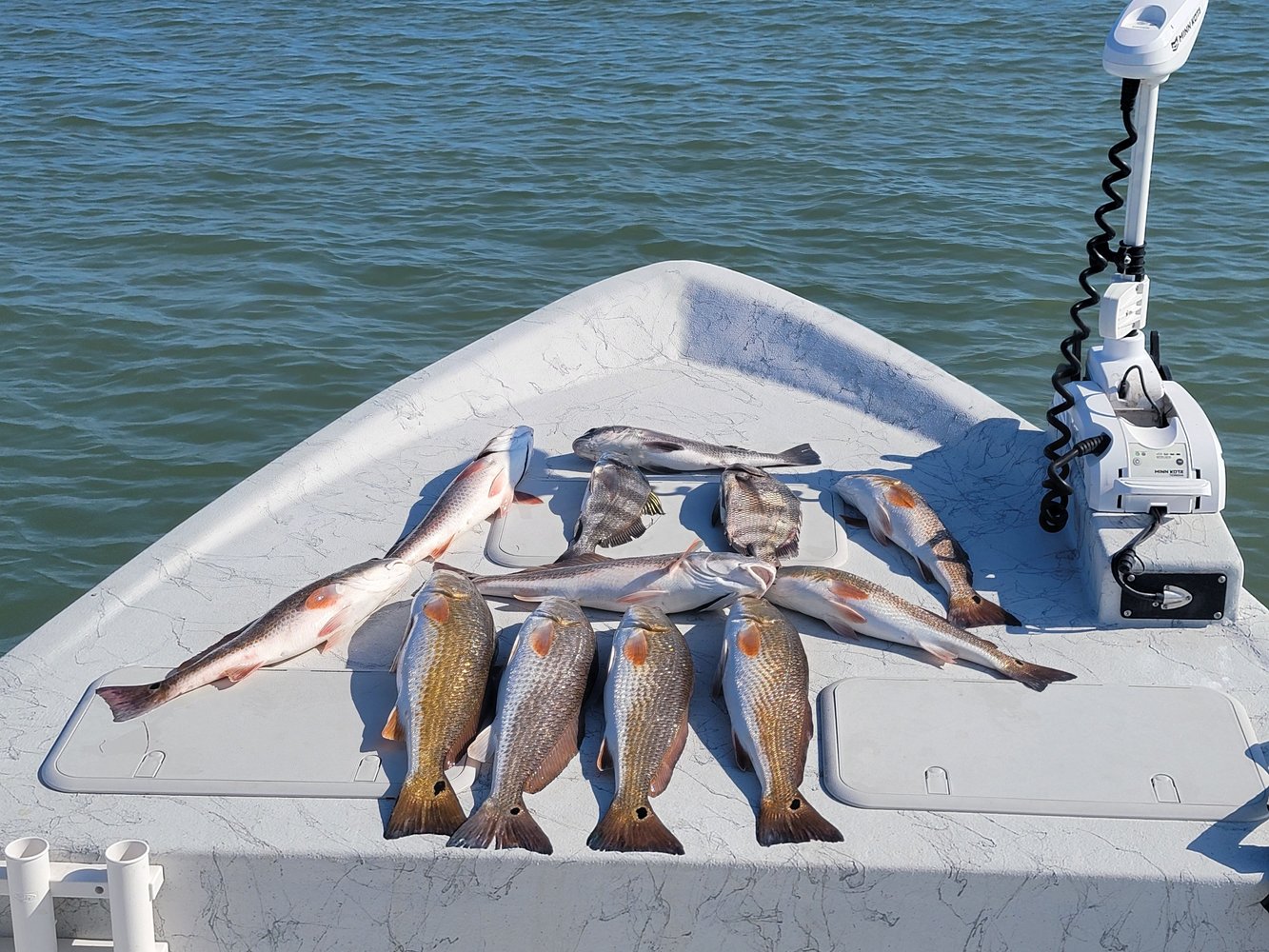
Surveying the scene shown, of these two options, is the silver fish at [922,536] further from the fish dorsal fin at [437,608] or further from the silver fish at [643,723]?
the fish dorsal fin at [437,608]

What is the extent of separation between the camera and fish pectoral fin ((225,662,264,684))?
3.48 meters

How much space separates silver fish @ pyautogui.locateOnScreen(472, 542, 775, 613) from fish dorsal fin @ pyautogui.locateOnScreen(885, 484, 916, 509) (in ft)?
2.05

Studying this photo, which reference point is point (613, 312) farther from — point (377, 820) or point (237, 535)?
point (377, 820)

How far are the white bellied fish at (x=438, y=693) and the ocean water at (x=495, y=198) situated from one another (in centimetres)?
305

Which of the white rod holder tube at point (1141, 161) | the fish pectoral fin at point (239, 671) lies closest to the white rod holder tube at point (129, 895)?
the fish pectoral fin at point (239, 671)

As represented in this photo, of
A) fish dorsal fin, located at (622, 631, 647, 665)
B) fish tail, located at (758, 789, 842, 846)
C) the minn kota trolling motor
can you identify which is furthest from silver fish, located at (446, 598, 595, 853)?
the minn kota trolling motor

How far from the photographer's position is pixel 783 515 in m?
4.17

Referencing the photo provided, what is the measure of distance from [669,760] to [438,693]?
0.56 metres

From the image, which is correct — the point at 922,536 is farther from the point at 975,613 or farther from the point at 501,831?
the point at 501,831

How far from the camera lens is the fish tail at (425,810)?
3.00 m

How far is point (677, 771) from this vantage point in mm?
3221

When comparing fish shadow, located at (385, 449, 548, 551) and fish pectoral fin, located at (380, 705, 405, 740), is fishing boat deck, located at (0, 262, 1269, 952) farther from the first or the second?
fish pectoral fin, located at (380, 705, 405, 740)

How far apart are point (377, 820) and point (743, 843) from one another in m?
0.79

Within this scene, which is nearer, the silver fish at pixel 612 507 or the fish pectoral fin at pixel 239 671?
the fish pectoral fin at pixel 239 671
